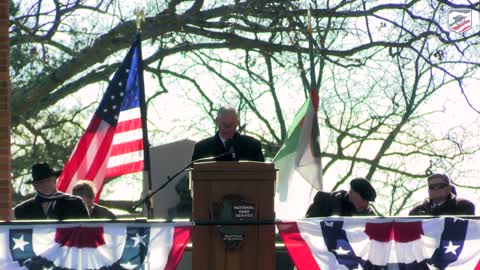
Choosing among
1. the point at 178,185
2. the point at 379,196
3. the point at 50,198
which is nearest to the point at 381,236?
the point at 50,198

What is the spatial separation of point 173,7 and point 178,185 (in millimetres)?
7138

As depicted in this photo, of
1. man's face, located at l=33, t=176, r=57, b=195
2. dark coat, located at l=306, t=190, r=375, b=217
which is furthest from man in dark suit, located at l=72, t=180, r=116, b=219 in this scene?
dark coat, located at l=306, t=190, r=375, b=217

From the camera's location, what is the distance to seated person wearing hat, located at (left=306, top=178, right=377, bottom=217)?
989 centimetres

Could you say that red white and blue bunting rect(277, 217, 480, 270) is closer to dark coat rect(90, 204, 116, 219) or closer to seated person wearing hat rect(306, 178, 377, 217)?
seated person wearing hat rect(306, 178, 377, 217)

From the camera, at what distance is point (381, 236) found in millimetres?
8500

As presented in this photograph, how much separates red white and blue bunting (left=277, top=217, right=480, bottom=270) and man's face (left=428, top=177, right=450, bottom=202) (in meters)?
1.65

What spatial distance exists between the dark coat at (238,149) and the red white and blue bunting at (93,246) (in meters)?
1.20

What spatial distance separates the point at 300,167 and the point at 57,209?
10.6 ft

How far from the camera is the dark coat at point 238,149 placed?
30.9ft

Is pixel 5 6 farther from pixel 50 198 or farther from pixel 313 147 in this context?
pixel 313 147

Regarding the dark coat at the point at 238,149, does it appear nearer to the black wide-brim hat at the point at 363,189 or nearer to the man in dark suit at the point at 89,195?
the black wide-brim hat at the point at 363,189

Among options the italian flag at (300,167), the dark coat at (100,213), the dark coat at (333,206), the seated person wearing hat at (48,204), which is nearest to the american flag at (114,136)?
the dark coat at (100,213)

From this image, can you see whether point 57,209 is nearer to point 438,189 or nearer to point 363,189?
point 363,189

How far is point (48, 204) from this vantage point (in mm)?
9672
